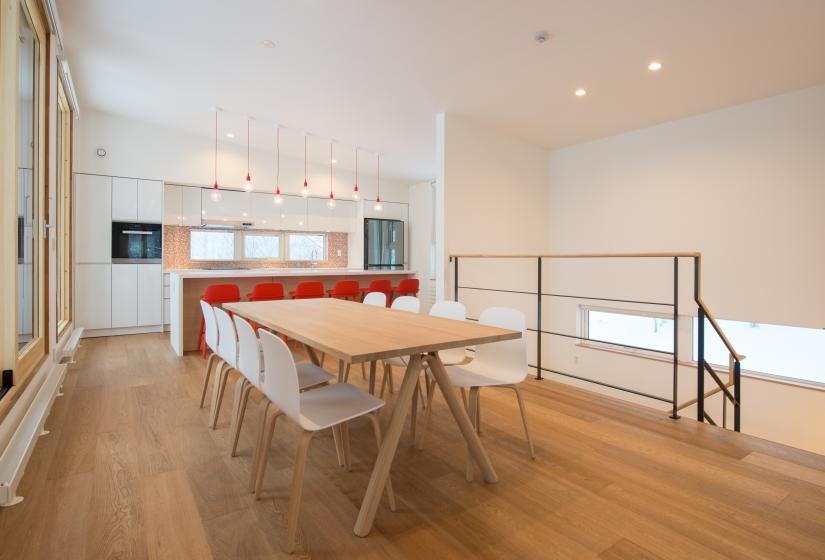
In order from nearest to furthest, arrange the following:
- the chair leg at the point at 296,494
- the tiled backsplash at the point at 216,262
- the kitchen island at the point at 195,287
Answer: the chair leg at the point at 296,494 → the kitchen island at the point at 195,287 → the tiled backsplash at the point at 216,262

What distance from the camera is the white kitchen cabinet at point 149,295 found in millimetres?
5801

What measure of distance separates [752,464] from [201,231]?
6871mm

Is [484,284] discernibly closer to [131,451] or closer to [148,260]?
[131,451]

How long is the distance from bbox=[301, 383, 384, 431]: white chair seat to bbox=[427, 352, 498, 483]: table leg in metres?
0.29

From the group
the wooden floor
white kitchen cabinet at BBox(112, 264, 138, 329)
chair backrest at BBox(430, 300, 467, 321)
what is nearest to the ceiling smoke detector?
chair backrest at BBox(430, 300, 467, 321)

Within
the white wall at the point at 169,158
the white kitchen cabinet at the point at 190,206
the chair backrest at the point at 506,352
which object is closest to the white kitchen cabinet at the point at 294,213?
the white wall at the point at 169,158

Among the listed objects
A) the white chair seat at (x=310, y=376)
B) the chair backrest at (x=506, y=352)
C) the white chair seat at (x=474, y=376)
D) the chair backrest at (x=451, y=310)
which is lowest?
the white chair seat at (x=310, y=376)

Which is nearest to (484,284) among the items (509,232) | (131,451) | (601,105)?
(509,232)

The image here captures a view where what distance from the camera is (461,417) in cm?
193

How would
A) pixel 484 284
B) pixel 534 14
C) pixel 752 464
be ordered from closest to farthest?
pixel 752 464 → pixel 534 14 → pixel 484 284

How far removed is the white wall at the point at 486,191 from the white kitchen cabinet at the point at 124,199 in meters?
4.16

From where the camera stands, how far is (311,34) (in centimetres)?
328

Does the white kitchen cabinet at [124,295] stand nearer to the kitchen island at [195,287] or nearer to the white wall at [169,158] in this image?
the kitchen island at [195,287]

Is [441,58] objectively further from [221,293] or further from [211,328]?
[221,293]
